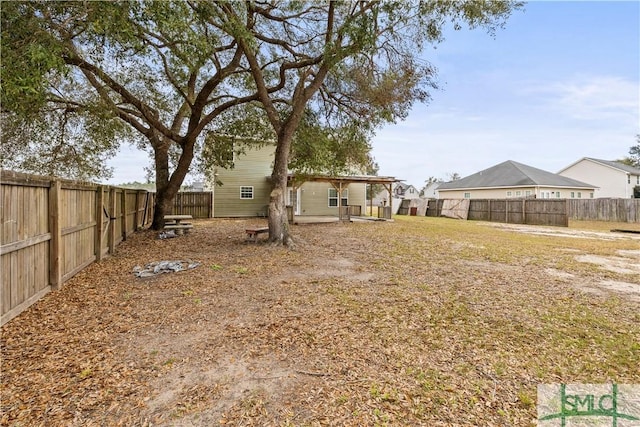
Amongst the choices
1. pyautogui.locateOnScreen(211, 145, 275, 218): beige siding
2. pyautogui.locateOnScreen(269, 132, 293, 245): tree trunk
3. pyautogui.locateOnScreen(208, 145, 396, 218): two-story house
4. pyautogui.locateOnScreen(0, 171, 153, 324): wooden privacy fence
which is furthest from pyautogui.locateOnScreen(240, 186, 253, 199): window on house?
pyautogui.locateOnScreen(0, 171, 153, 324): wooden privacy fence

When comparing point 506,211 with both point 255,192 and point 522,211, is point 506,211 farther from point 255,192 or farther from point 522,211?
point 255,192

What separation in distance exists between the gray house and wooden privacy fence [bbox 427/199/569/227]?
4.53 meters

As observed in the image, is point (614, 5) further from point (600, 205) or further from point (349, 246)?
point (600, 205)

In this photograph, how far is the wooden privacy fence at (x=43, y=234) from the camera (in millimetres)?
3266

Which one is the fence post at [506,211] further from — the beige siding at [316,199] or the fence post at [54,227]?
the fence post at [54,227]

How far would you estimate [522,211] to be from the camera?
1972 cm

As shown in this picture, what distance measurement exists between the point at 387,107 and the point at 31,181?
26.3 ft

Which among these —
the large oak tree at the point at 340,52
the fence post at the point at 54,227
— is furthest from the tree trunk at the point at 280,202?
the fence post at the point at 54,227

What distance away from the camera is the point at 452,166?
216 feet

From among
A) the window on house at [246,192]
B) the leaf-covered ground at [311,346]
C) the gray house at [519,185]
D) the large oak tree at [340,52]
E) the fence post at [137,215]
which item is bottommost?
the leaf-covered ground at [311,346]

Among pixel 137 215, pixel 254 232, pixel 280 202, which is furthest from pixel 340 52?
pixel 137 215

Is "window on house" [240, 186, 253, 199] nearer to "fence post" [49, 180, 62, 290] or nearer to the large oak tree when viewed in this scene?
the large oak tree

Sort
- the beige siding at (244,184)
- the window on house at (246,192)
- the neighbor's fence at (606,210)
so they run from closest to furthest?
the neighbor's fence at (606,210), the beige siding at (244,184), the window on house at (246,192)

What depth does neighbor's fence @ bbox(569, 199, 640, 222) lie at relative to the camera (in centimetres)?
1828
